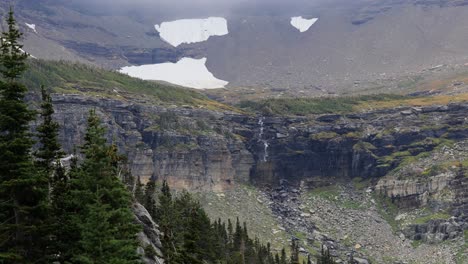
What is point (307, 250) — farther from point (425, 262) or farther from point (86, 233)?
point (86, 233)

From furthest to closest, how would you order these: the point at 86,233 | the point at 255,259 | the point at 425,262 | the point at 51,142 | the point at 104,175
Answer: the point at 425,262 → the point at 255,259 → the point at 51,142 → the point at 104,175 → the point at 86,233

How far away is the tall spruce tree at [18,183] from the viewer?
36.3 metres

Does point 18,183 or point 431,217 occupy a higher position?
point 18,183

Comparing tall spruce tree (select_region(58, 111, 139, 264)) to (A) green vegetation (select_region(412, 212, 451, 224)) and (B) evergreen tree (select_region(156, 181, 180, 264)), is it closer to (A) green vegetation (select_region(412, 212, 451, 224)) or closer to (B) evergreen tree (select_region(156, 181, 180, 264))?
(B) evergreen tree (select_region(156, 181, 180, 264))

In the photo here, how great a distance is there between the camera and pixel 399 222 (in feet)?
627

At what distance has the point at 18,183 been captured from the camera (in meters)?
35.9

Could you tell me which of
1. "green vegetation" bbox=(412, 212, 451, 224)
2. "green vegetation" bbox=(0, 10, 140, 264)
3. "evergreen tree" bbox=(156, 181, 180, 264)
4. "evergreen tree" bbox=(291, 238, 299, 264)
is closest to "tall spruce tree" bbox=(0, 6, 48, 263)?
"green vegetation" bbox=(0, 10, 140, 264)

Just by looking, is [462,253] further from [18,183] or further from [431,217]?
[18,183]

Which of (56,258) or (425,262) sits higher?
(56,258)

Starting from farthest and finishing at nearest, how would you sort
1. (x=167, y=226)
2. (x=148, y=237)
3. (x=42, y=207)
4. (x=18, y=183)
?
1. (x=167, y=226)
2. (x=148, y=237)
3. (x=42, y=207)
4. (x=18, y=183)

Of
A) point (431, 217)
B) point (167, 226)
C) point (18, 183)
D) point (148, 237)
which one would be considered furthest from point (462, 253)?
point (18, 183)

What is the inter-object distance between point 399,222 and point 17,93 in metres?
170

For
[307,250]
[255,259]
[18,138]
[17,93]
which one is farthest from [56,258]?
[307,250]

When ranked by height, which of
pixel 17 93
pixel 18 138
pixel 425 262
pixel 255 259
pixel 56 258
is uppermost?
pixel 17 93
